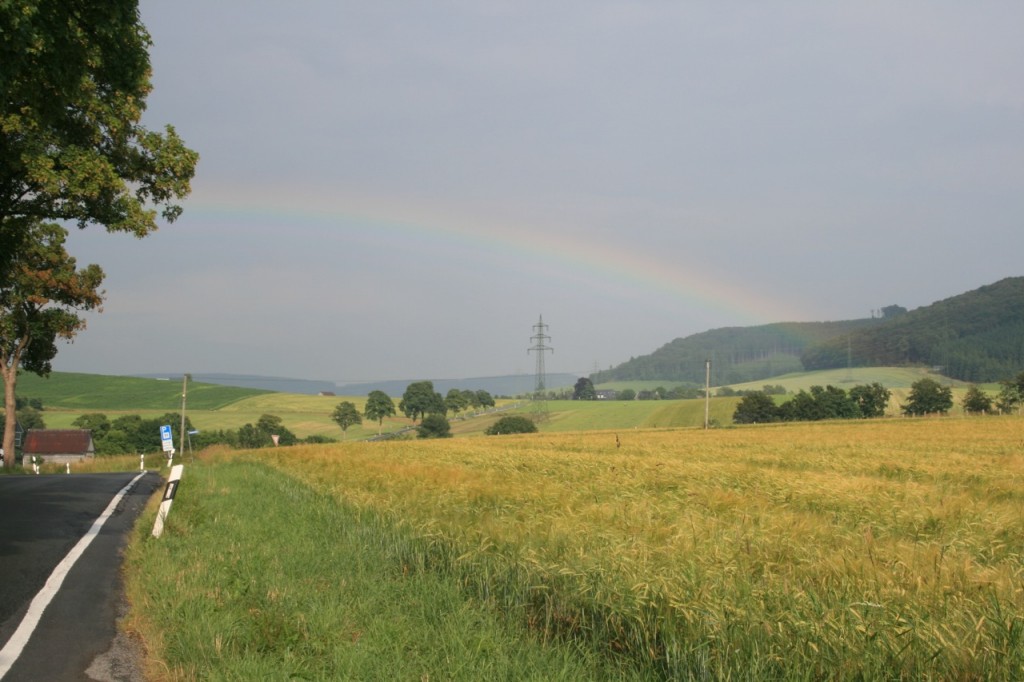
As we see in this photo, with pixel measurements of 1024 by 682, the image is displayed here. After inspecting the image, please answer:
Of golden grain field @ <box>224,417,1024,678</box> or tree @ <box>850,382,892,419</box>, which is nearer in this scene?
golden grain field @ <box>224,417,1024,678</box>

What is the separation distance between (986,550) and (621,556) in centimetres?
372

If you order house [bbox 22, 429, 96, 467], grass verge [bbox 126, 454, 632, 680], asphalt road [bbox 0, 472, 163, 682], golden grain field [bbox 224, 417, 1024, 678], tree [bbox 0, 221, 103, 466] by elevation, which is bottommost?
house [bbox 22, 429, 96, 467]

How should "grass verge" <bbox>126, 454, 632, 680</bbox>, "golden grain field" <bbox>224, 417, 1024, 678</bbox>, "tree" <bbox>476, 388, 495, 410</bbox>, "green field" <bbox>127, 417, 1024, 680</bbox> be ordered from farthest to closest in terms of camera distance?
"tree" <bbox>476, 388, 495, 410</bbox> → "grass verge" <bbox>126, 454, 632, 680</bbox> → "green field" <bbox>127, 417, 1024, 680</bbox> → "golden grain field" <bbox>224, 417, 1024, 678</bbox>

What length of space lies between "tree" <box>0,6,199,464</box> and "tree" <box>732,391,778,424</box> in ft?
282

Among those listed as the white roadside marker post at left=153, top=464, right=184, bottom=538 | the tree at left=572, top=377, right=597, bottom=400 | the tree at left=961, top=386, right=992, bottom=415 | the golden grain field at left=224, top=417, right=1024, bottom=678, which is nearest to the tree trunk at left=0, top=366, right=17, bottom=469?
the white roadside marker post at left=153, top=464, right=184, bottom=538

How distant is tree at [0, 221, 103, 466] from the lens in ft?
99.1

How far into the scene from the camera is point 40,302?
32.8m

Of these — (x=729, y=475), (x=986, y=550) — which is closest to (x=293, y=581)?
(x=986, y=550)

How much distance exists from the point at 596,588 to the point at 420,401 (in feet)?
407

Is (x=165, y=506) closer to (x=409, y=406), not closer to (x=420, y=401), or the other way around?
(x=409, y=406)

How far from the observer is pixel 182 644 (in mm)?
5777

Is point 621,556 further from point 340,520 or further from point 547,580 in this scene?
point 340,520

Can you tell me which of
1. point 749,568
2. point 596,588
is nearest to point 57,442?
Answer: point 596,588

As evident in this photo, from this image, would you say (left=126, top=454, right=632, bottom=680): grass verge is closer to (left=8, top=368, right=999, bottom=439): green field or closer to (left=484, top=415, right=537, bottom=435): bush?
(left=8, top=368, right=999, bottom=439): green field
